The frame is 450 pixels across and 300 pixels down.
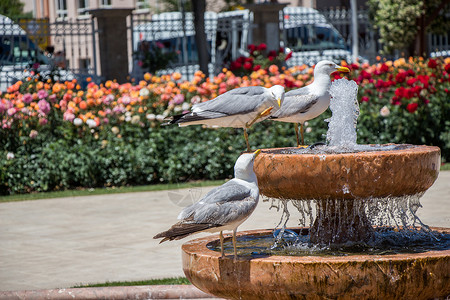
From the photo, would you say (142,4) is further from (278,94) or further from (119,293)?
(278,94)

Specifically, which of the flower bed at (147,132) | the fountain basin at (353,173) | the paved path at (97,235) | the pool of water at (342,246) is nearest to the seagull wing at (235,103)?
the fountain basin at (353,173)

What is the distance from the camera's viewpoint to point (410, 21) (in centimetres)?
2233

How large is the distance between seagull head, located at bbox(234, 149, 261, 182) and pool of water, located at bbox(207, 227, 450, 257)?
48 cm

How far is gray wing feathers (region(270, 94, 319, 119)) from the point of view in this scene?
17.1 feet

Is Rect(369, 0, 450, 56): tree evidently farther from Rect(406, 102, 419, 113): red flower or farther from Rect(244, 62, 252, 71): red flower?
Rect(406, 102, 419, 113): red flower

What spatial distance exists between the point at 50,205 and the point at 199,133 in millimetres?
2757

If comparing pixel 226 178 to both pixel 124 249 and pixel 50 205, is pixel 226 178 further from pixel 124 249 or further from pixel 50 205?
pixel 124 249

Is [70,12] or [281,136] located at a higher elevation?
[70,12]

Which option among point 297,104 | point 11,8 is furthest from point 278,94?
point 11,8

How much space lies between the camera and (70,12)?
4122 centimetres

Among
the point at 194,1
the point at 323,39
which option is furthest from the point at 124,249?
the point at 323,39

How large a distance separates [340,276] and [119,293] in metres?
1.96

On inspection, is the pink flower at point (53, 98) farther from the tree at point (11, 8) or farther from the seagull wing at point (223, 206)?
the tree at point (11, 8)

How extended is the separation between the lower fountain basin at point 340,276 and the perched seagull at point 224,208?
28 cm
